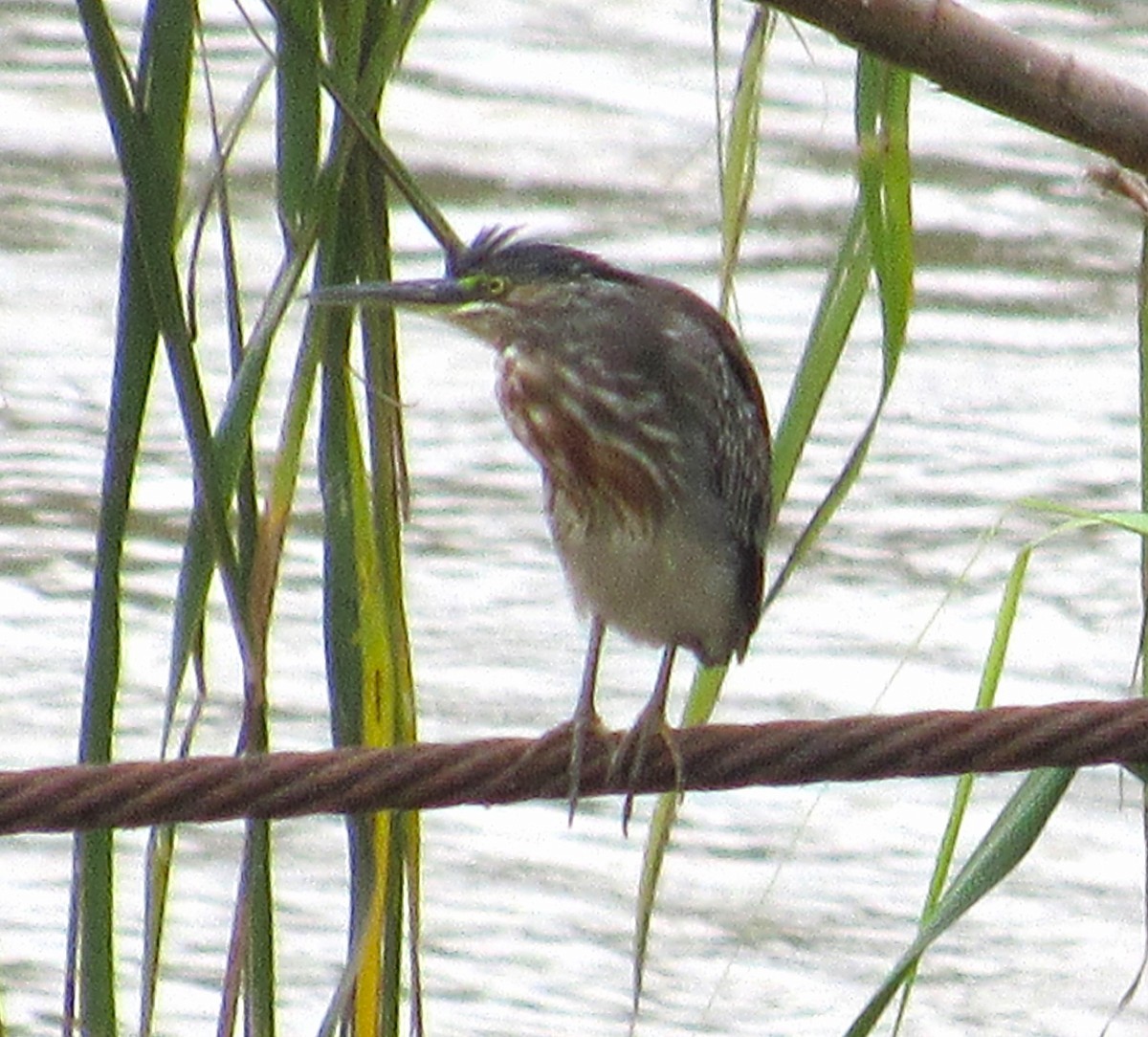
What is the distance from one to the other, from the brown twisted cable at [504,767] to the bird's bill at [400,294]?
0.28 m

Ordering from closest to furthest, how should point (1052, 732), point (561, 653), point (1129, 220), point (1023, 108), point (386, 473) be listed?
1. point (1023, 108)
2. point (1052, 732)
3. point (386, 473)
4. point (561, 653)
5. point (1129, 220)

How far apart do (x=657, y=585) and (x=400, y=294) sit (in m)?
0.67

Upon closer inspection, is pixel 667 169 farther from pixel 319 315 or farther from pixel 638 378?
pixel 319 315

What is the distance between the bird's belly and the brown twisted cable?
1.80ft

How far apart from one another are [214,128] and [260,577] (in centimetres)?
29

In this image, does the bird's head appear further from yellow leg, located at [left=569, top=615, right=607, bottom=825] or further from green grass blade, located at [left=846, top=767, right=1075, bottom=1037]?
green grass blade, located at [left=846, top=767, right=1075, bottom=1037]

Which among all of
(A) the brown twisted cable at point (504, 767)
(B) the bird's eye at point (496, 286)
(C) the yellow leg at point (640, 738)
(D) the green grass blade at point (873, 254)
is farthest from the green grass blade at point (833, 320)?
(C) the yellow leg at point (640, 738)

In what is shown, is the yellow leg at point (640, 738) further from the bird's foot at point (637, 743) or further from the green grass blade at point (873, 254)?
the green grass blade at point (873, 254)

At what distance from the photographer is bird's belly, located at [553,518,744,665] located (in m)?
2.38

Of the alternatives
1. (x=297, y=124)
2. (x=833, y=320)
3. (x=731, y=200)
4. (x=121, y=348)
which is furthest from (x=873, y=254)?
(x=121, y=348)

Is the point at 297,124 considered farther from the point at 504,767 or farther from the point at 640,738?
the point at 640,738

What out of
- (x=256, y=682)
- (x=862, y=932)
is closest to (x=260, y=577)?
(x=256, y=682)

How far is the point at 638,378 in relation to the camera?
2307mm

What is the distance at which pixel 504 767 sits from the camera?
172 cm
